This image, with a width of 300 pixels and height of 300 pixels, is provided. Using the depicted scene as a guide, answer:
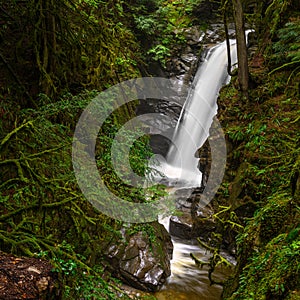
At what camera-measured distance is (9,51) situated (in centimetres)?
399

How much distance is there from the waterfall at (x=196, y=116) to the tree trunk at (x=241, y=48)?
3735 millimetres

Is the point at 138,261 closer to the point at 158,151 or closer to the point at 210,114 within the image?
the point at 210,114

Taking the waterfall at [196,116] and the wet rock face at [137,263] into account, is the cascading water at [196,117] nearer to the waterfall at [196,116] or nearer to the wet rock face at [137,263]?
the waterfall at [196,116]

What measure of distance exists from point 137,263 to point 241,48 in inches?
219

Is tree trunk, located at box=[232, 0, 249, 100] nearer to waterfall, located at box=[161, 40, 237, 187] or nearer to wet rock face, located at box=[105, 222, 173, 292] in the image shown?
waterfall, located at box=[161, 40, 237, 187]

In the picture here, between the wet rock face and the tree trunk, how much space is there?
4365 mm

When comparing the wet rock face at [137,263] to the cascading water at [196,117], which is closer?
the wet rock face at [137,263]

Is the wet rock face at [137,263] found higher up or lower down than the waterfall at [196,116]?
lower down

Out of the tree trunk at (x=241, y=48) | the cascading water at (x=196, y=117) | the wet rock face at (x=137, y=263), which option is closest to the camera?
the wet rock face at (x=137, y=263)

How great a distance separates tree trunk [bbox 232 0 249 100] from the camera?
717 cm

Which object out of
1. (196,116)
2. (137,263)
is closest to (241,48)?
(196,116)

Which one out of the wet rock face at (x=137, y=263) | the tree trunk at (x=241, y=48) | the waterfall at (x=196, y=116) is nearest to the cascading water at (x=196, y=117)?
the waterfall at (x=196, y=116)

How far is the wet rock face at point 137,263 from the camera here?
5137 mm

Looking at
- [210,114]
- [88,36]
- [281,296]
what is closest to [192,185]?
[210,114]
